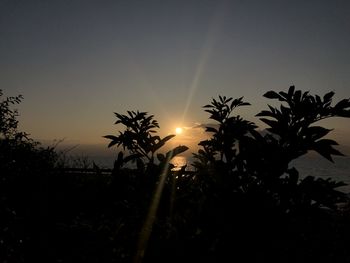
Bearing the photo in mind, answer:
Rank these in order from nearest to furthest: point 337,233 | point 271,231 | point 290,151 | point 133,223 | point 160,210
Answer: point 271,231 → point 290,151 → point 133,223 → point 160,210 → point 337,233

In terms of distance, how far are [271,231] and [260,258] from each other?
0.80ft

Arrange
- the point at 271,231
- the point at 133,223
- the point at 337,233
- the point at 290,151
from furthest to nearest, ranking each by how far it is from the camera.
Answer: the point at 337,233, the point at 133,223, the point at 290,151, the point at 271,231

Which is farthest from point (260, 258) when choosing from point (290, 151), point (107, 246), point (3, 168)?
point (3, 168)

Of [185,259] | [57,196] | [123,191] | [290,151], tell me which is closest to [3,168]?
[57,196]

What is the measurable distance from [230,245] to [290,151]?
36.4 inches

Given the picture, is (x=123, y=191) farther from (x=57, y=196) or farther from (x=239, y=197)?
(x=57, y=196)

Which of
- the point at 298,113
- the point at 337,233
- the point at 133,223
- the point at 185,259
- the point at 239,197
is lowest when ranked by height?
the point at 185,259

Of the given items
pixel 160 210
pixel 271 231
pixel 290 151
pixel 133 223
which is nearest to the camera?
pixel 271 231

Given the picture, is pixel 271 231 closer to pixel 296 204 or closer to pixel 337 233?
pixel 296 204

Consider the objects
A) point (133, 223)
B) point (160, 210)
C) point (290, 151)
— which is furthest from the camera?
point (160, 210)

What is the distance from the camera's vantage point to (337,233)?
28.2ft

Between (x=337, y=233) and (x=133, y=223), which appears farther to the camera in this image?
(x=337, y=233)

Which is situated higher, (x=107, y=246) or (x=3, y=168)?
(x=3, y=168)

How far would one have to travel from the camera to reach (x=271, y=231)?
2748 mm
